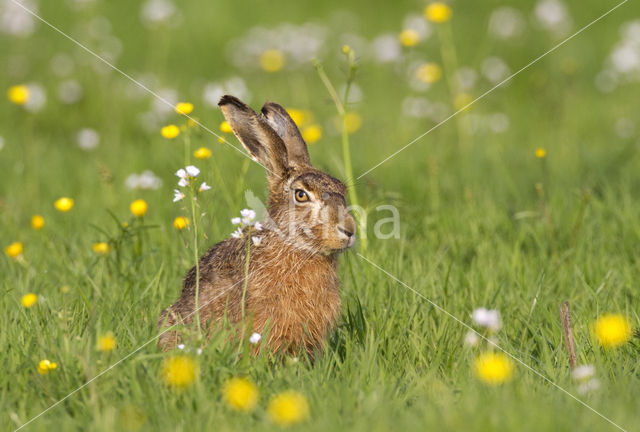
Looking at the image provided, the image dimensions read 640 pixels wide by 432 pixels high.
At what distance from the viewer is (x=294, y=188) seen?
4.06m

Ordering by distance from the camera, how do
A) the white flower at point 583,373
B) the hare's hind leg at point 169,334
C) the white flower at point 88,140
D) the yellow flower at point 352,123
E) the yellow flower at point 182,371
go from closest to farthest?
the yellow flower at point 182,371 → the white flower at point 583,373 → the hare's hind leg at point 169,334 → the white flower at point 88,140 → the yellow flower at point 352,123

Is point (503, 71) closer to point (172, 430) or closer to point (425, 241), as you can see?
point (425, 241)

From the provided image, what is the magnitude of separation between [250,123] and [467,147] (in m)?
3.34

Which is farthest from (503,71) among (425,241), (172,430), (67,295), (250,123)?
(172,430)

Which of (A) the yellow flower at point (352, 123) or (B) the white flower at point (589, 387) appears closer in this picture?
(B) the white flower at point (589, 387)

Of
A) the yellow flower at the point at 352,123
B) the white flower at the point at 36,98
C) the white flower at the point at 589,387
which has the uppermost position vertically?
the white flower at the point at 36,98

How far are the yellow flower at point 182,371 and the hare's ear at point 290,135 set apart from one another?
166 centimetres

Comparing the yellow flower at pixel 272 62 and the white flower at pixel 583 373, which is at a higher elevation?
the yellow flower at pixel 272 62

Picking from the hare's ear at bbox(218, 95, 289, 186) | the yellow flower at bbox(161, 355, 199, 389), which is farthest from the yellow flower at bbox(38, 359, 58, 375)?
the hare's ear at bbox(218, 95, 289, 186)

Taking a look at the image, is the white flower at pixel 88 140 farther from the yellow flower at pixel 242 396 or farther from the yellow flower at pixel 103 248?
the yellow flower at pixel 242 396

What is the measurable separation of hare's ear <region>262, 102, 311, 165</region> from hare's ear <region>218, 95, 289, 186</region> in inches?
6.9

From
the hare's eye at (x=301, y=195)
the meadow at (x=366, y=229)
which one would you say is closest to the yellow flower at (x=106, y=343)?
the meadow at (x=366, y=229)

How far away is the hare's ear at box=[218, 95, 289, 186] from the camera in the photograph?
13.3 feet

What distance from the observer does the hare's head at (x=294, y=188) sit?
12.5 feet
